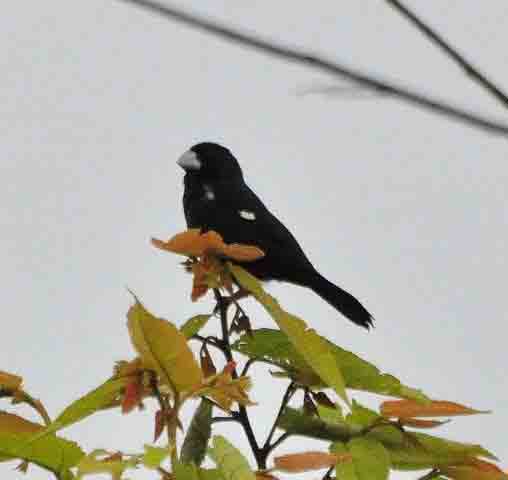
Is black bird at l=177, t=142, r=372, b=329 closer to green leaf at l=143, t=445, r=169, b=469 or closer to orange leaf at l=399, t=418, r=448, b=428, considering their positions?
orange leaf at l=399, t=418, r=448, b=428

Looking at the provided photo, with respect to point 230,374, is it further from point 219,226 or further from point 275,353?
point 219,226

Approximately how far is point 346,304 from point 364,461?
2629mm

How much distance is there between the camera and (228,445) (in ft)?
4.54

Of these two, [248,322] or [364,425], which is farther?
[248,322]

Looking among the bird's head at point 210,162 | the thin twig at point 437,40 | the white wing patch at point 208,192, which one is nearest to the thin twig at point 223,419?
the thin twig at point 437,40

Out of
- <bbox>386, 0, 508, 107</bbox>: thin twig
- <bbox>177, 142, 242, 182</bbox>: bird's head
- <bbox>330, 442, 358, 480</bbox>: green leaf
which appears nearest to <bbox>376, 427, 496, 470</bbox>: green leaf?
<bbox>330, 442, 358, 480</bbox>: green leaf

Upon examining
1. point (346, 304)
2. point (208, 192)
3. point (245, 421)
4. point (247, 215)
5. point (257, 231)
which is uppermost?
point (208, 192)

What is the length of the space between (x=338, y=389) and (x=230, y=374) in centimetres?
15

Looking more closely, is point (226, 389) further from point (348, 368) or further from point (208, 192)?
point (208, 192)

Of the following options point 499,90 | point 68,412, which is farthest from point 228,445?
point 499,90

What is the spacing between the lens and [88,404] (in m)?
1.44

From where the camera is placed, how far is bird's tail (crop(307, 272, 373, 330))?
157 inches

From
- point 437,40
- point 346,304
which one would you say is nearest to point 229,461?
point 437,40

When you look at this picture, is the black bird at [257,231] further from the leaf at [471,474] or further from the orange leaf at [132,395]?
the orange leaf at [132,395]
